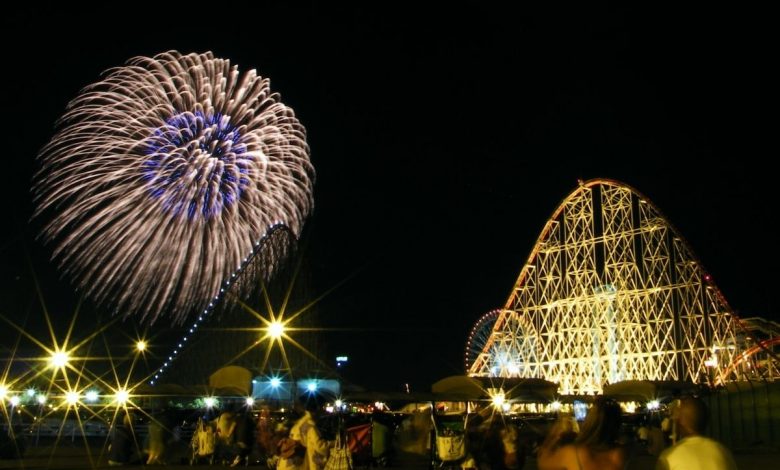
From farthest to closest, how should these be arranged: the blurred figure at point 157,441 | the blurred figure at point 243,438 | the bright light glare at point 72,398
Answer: the bright light glare at point 72,398, the blurred figure at point 243,438, the blurred figure at point 157,441

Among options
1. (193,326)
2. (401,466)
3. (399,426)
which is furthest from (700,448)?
(193,326)

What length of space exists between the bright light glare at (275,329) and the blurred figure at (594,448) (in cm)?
2559

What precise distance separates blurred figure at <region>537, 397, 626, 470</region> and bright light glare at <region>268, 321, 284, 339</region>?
2559cm

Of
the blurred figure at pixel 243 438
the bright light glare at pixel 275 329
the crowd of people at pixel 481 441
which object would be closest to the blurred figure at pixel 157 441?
the crowd of people at pixel 481 441

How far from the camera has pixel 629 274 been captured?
33.8 meters

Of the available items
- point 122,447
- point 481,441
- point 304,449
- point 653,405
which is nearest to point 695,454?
point 304,449

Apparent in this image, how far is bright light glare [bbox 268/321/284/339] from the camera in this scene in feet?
93.4

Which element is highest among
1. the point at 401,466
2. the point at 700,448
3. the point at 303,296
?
the point at 303,296

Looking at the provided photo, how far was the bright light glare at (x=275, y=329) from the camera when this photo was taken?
28.5 metres

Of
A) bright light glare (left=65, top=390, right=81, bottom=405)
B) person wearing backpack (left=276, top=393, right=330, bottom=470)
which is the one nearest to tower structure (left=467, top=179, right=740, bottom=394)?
bright light glare (left=65, top=390, right=81, bottom=405)

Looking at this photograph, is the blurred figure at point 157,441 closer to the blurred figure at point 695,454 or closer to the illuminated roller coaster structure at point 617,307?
the blurred figure at point 695,454

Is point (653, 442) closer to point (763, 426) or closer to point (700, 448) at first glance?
point (763, 426)

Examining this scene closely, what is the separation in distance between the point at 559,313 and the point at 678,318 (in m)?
5.87

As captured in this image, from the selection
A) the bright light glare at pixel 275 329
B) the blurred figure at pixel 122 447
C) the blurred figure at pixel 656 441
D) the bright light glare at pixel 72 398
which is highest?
the bright light glare at pixel 275 329
